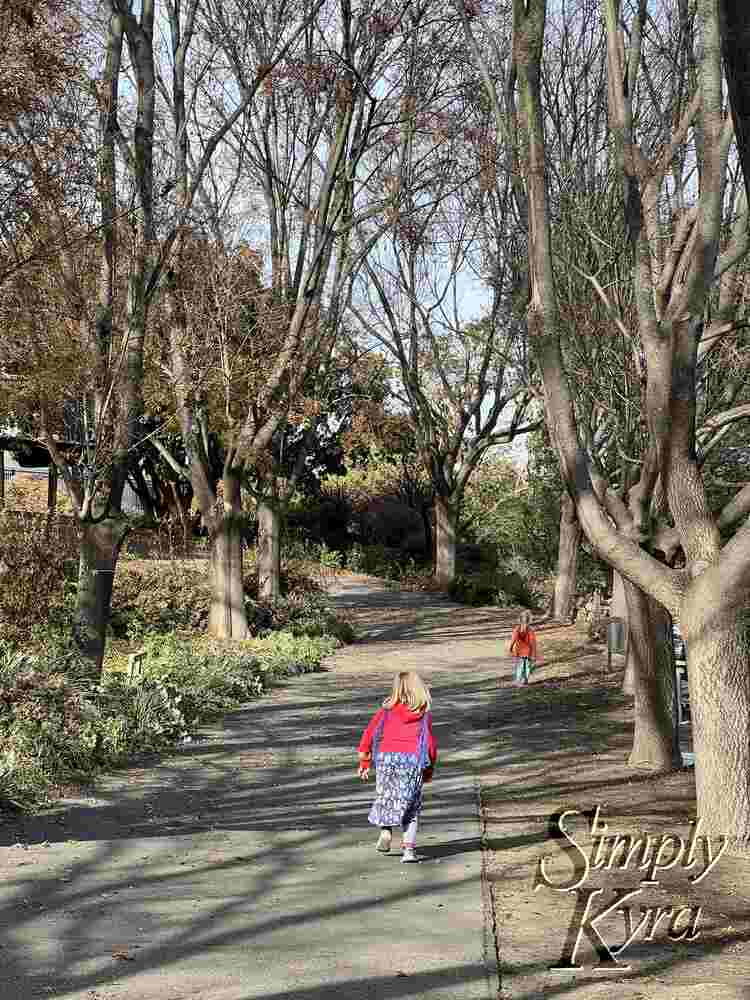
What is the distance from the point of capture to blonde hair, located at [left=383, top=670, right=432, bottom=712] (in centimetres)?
883

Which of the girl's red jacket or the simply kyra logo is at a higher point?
the girl's red jacket

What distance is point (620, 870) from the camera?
8.06m

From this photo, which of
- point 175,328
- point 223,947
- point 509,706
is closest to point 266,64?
point 175,328

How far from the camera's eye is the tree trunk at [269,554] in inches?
1062

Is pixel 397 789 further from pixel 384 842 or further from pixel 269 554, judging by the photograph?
pixel 269 554

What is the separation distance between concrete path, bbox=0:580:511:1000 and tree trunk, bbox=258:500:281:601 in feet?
42.9

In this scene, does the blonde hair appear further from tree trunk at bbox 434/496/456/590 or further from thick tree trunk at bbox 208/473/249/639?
tree trunk at bbox 434/496/456/590

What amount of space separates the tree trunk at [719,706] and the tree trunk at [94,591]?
743 centimetres

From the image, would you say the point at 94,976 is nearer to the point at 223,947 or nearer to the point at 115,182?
the point at 223,947

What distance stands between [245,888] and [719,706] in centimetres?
355

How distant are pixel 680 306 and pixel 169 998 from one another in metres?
5.97

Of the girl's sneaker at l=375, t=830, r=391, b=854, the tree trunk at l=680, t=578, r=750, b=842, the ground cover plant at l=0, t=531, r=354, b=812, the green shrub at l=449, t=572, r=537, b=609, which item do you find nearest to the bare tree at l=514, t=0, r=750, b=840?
the tree trunk at l=680, t=578, r=750, b=842

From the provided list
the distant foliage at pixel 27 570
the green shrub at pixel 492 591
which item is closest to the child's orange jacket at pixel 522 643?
the distant foliage at pixel 27 570

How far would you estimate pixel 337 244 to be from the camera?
1047 inches
